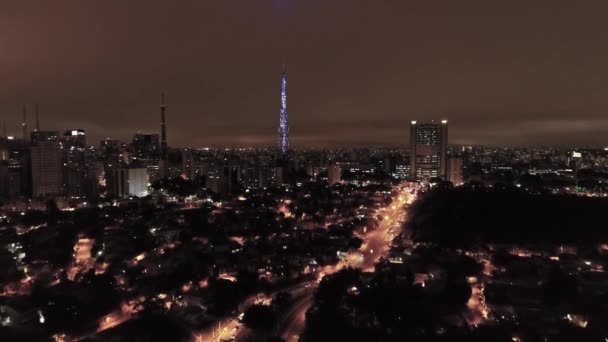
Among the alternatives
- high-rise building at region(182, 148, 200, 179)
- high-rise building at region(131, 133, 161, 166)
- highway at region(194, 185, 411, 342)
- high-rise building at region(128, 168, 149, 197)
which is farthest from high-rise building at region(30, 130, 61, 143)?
highway at region(194, 185, 411, 342)

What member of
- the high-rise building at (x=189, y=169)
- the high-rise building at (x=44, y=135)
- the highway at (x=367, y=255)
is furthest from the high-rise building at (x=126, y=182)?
the highway at (x=367, y=255)

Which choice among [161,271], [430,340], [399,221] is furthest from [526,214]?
[161,271]

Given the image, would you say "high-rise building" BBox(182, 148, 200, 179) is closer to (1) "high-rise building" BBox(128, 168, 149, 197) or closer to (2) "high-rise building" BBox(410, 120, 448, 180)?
(1) "high-rise building" BBox(128, 168, 149, 197)

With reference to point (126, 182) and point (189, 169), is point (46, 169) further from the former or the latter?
point (189, 169)

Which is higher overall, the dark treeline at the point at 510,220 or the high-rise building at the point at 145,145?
the high-rise building at the point at 145,145

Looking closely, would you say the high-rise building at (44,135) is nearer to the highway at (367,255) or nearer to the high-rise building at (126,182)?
the high-rise building at (126,182)

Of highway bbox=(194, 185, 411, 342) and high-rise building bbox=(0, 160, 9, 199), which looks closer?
highway bbox=(194, 185, 411, 342)

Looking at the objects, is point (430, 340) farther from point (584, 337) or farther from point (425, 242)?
point (425, 242)
